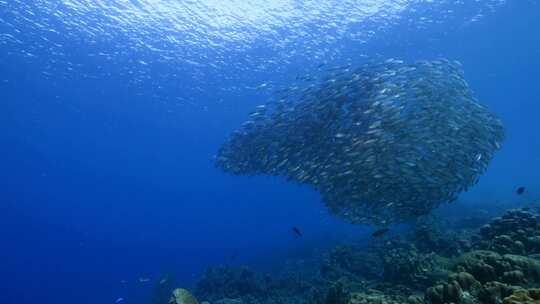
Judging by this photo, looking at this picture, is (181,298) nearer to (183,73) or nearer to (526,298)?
(526,298)

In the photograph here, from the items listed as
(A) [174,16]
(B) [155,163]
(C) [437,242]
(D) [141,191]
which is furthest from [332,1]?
(D) [141,191]

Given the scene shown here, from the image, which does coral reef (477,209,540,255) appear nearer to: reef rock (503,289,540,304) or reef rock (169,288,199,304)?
reef rock (503,289,540,304)

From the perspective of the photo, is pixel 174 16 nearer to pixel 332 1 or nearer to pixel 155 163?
pixel 332 1

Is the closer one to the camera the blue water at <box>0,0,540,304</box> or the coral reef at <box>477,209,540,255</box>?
the coral reef at <box>477,209,540,255</box>

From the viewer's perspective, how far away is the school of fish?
13164mm

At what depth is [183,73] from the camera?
4050 cm

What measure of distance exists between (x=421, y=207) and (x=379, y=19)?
21167mm

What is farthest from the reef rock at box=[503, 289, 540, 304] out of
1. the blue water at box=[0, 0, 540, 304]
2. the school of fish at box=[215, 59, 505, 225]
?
the blue water at box=[0, 0, 540, 304]

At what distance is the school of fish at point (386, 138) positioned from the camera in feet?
43.2

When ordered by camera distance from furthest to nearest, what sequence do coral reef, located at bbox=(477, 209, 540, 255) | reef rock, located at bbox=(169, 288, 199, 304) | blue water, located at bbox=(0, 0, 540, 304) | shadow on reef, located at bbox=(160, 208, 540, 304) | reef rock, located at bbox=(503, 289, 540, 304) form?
blue water, located at bbox=(0, 0, 540, 304), coral reef, located at bbox=(477, 209, 540, 255), reef rock, located at bbox=(169, 288, 199, 304), shadow on reef, located at bbox=(160, 208, 540, 304), reef rock, located at bbox=(503, 289, 540, 304)

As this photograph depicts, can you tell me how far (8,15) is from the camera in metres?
28.0

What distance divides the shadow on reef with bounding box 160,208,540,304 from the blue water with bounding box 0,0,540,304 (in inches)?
349

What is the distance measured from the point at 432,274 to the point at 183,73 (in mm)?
35699

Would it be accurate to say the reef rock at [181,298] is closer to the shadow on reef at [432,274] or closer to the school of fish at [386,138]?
the shadow on reef at [432,274]
